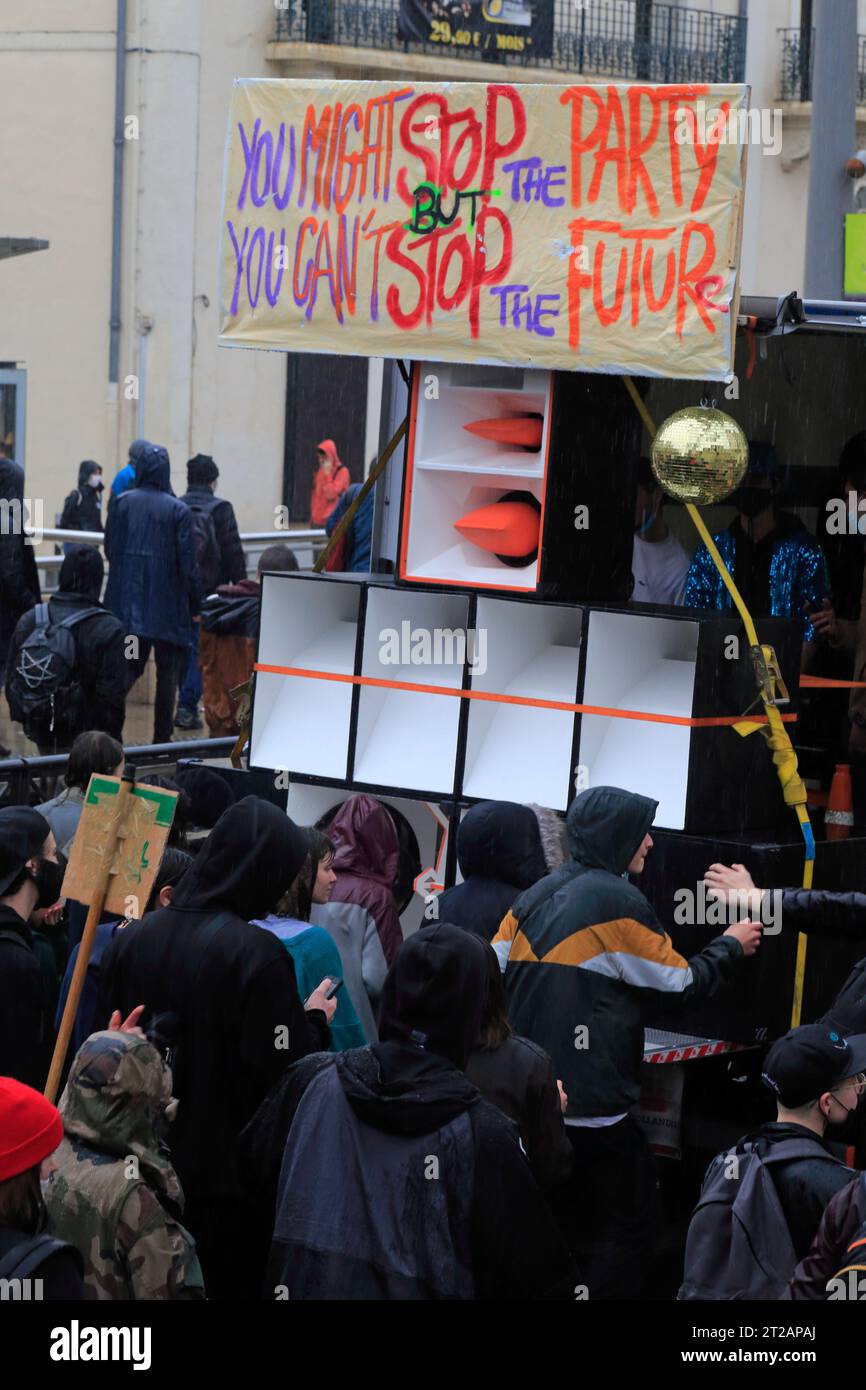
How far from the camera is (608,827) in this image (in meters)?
5.68

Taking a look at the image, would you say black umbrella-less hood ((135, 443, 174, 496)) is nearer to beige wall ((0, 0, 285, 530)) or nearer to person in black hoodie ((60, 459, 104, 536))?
person in black hoodie ((60, 459, 104, 536))

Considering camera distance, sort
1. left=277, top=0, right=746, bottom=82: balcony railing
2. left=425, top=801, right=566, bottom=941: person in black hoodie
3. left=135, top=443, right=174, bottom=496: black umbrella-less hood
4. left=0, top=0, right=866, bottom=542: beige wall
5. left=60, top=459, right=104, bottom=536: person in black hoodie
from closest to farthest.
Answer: left=425, top=801, right=566, bottom=941: person in black hoodie
left=135, top=443, right=174, bottom=496: black umbrella-less hood
left=60, top=459, right=104, bottom=536: person in black hoodie
left=0, top=0, right=866, bottom=542: beige wall
left=277, top=0, right=746, bottom=82: balcony railing

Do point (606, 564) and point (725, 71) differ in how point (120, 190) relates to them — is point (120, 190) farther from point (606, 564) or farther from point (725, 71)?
point (606, 564)

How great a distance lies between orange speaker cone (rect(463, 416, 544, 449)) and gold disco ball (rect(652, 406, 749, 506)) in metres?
0.55

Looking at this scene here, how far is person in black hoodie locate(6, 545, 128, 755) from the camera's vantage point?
1020cm

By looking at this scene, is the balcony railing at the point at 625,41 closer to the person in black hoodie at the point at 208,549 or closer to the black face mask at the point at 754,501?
the person in black hoodie at the point at 208,549

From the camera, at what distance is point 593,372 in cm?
727

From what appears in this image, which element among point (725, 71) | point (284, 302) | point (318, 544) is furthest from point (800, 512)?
point (725, 71)

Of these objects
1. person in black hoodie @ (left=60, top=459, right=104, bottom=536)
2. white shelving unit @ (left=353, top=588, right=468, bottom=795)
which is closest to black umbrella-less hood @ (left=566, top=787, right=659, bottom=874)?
white shelving unit @ (left=353, top=588, right=468, bottom=795)

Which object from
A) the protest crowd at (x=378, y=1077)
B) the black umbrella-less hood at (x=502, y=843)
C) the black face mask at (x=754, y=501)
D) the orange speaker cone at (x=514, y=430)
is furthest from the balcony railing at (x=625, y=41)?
the black umbrella-less hood at (x=502, y=843)

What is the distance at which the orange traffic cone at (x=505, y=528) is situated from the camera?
7648 millimetres

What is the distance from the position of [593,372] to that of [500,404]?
54cm

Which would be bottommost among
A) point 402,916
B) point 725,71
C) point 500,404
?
point 402,916

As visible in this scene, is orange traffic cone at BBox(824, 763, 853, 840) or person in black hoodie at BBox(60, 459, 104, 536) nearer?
orange traffic cone at BBox(824, 763, 853, 840)
